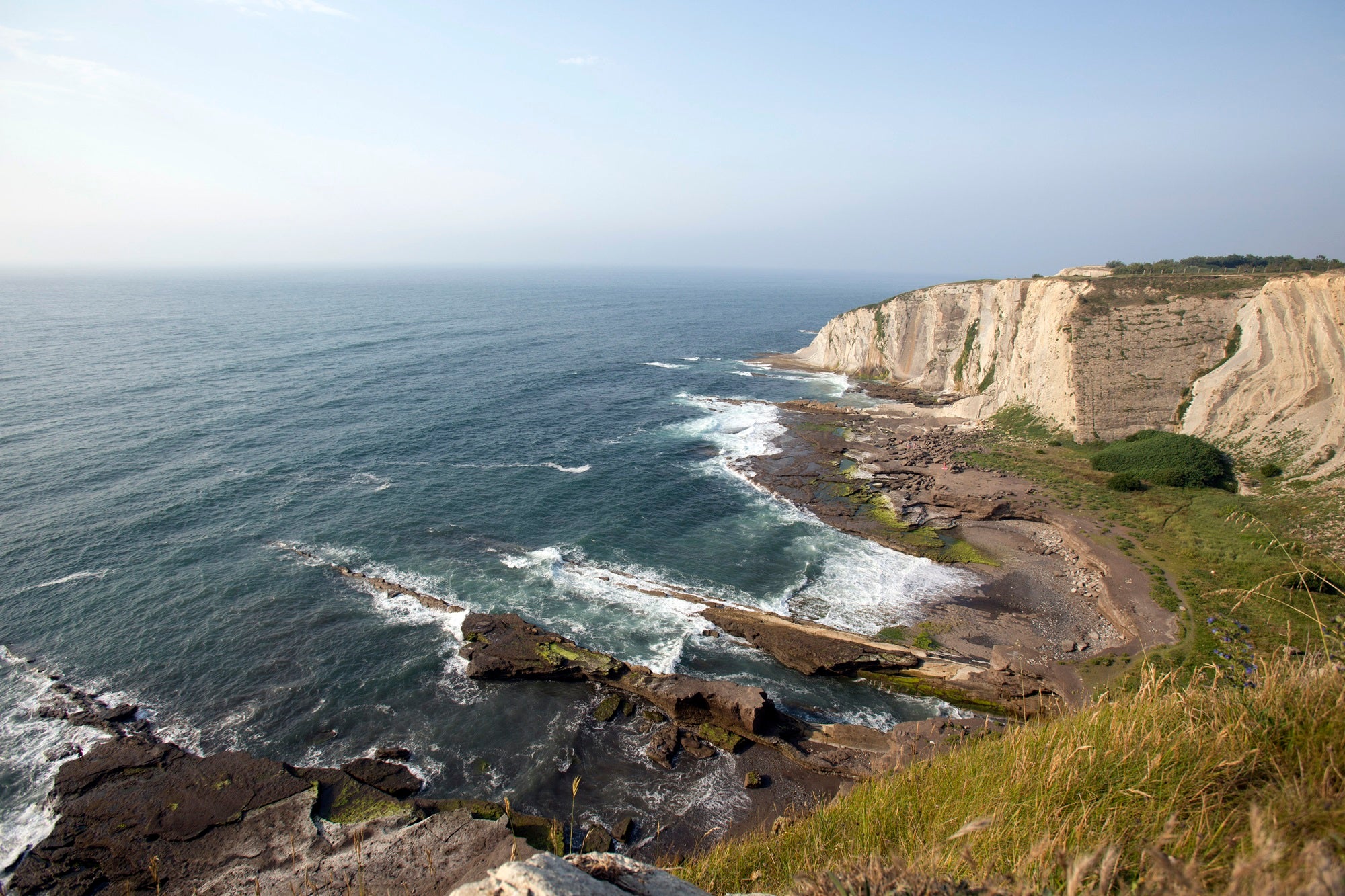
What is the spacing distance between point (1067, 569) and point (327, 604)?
40768 millimetres

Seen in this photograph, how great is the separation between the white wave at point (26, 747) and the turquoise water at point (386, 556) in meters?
0.11

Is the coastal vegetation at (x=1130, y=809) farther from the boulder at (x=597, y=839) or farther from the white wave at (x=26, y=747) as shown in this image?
the white wave at (x=26, y=747)

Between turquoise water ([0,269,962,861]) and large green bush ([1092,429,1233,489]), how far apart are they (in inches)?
818

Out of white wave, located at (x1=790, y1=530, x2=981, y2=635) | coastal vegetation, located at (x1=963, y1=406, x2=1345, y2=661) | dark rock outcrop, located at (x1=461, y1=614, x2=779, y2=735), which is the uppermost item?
coastal vegetation, located at (x1=963, y1=406, x2=1345, y2=661)

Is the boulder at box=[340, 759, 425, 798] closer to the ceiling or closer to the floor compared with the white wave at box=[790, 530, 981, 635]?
closer to the floor

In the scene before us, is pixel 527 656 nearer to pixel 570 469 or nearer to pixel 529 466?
pixel 570 469

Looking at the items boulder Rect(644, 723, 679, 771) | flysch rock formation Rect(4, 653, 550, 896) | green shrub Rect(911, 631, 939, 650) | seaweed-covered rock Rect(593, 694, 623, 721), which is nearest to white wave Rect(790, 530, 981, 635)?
green shrub Rect(911, 631, 939, 650)

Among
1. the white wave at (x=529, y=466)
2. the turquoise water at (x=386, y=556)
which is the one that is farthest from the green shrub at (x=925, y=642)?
the white wave at (x=529, y=466)

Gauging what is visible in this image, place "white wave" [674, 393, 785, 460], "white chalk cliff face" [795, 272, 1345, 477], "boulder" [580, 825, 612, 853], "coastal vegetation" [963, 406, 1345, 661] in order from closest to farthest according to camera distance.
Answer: "boulder" [580, 825, 612, 853]
"coastal vegetation" [963, 406, 1345, 661]
"white chalk cliff face" [795, 272, 1345, 477]
"white wave" [674, 393, 785, 460]

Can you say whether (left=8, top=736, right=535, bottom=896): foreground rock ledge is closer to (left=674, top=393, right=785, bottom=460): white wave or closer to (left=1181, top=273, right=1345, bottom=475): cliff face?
(left=674, top=393, right=785, bottom=460): white wave

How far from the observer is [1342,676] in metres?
6.04

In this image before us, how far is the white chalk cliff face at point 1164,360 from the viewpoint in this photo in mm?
39625

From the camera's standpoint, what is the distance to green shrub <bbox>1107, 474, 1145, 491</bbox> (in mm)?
41875

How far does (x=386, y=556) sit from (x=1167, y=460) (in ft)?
177
